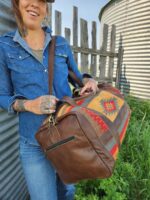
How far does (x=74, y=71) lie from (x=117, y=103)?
0.47 metres

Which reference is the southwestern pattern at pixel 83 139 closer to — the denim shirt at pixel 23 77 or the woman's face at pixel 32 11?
the denim shirt at pixel 23 77

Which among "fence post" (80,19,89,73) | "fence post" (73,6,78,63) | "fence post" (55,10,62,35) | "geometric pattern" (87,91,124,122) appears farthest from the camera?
"fence post" (80,19,89,73)

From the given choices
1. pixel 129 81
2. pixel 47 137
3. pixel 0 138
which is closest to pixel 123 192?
pixel 0 138

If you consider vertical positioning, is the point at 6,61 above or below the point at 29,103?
above

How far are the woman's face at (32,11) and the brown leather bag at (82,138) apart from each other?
2.04 ft

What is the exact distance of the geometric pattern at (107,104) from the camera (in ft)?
7.15

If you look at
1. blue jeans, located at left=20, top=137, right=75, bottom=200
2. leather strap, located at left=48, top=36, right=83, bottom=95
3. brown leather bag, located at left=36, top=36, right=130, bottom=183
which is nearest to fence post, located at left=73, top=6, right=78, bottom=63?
leather strap, located at left=48, top=36, right=83, bottom=95

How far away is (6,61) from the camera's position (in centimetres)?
231

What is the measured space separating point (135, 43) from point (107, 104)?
10.7 meters

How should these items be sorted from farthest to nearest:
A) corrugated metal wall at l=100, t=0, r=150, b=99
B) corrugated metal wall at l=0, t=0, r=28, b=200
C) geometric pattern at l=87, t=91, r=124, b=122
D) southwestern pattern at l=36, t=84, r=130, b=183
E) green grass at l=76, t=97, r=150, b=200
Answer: corrugated metal wall at l=100, t=0, r=150, b=99 < green grass at l=76, t=97, r=150, b=200 < corrugated metal wall at l=0, t=0, r=28, b=200 < geometric pattern at l=87, t=91, r=124, b=122 < southwestern pattern at l=36, t=84, r=130, b=183

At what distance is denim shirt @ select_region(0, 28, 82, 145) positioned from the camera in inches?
90.4

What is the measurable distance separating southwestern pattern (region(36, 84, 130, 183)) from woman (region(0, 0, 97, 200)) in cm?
22

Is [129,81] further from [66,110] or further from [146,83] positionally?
[66,110]

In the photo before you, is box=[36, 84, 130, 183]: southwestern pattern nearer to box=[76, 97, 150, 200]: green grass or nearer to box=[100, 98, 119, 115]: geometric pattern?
box=[100, 98, 119, 115]: geometric pattern
